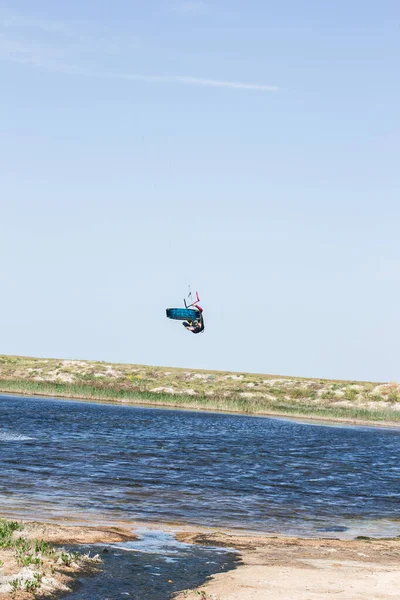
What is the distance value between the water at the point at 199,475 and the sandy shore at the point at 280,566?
9.62ft

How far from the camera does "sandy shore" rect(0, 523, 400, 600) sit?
628 inches

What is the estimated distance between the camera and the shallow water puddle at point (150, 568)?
16.4m

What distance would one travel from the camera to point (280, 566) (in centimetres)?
1870

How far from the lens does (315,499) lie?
33.7 metres

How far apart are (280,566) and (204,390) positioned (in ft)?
328

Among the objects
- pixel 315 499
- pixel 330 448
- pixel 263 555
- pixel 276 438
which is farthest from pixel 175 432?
pixel 263 555

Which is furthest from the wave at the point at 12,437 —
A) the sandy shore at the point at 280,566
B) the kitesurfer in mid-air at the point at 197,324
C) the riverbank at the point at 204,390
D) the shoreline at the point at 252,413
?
the riverbank at the point at 204,390

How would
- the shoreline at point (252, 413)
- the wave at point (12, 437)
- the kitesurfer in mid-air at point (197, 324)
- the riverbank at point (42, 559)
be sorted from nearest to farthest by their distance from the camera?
the riverbank at point (42, 559) → the kitesurfer in mid-air at point (197, 324) → the wave at point (12, 437) → the shoreline at point (252, 413)

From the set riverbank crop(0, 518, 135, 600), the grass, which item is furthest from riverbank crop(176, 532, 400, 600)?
the grass

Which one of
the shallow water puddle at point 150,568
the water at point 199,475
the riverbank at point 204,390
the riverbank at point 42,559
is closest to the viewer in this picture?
the riverbank at point 42,559

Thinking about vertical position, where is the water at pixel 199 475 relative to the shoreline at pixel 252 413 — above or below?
below

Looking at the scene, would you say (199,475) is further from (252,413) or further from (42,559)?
(252,413)

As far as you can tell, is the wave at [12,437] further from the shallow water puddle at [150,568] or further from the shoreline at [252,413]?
the shoreline at [252,413]

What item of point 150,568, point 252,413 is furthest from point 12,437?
point 252,413
